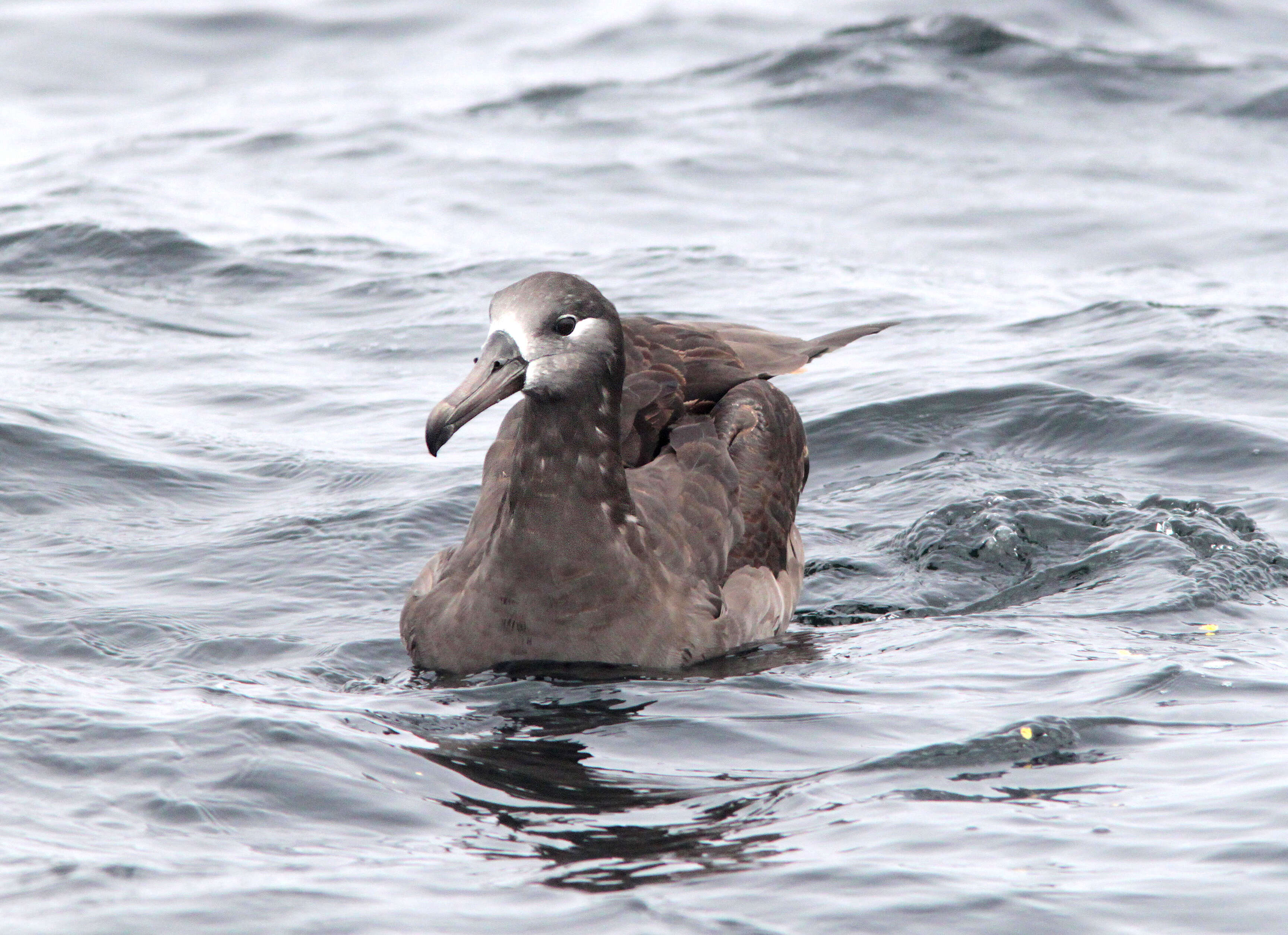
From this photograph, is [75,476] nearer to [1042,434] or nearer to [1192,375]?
[1042,434]

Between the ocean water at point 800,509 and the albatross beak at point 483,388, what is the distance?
3.45ft

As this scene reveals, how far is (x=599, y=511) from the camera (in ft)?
23.9

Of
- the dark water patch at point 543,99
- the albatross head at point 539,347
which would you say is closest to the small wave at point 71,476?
the albatross head at point 539,347

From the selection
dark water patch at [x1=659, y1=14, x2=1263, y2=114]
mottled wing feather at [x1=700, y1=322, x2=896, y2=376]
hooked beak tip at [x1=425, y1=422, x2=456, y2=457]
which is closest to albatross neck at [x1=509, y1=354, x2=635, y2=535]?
hooked beak tip at [x1=425, y1=422, x2=456, y2=457]

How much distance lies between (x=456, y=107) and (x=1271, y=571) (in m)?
14.9

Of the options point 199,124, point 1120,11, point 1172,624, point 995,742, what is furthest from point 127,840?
point 1120,11

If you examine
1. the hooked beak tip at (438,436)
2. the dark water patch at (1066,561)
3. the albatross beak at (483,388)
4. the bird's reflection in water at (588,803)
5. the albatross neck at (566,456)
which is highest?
the albatross beak at (483,388)

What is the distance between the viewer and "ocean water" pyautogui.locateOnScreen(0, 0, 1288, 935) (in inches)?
210

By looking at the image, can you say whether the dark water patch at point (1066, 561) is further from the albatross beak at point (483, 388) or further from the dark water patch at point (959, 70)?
the dark water patch at point (959, 70)

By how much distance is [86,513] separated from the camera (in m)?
9.40

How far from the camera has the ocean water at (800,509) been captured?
534 cm

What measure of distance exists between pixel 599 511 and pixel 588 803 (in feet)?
5.59

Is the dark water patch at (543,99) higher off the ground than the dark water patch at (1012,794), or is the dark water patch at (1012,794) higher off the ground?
the dark water patch at (543,99)

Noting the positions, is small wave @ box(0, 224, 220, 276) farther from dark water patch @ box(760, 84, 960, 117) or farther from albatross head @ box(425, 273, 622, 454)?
albatross head @ box(425, 273, 622, 454)
